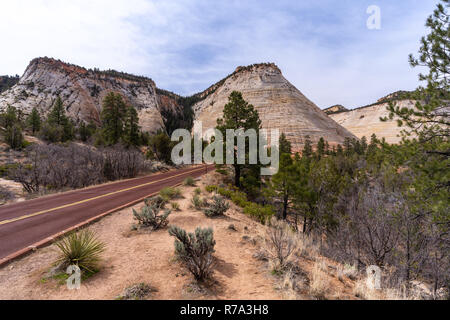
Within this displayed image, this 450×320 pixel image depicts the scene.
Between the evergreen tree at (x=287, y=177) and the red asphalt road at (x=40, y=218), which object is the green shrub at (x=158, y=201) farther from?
the evergreen tree at (x=287, y=177)

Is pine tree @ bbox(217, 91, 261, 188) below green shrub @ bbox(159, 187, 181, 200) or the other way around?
the other way around

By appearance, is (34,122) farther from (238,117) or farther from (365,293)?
(365,293)

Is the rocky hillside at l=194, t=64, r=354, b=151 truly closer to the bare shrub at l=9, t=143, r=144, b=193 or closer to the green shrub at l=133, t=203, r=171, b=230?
the bare shrub at l=9, t=143, r=144, b=193

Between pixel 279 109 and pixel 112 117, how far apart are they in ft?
160

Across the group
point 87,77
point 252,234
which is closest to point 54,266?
point 252,234

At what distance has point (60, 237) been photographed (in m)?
5.47

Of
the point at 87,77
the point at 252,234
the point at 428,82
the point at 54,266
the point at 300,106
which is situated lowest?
the point at 252,234

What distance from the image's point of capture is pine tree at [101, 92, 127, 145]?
34688mm

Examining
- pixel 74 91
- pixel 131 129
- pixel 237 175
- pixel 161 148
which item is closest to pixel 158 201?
pixel 237 175

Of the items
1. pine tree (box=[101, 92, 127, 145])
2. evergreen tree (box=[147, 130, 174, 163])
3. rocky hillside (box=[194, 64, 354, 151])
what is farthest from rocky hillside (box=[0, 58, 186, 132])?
evergreen tree (box=[147, 130, 174, 163])

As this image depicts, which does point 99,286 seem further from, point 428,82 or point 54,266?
point 428,82

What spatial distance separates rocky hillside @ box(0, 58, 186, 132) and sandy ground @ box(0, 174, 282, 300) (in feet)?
256
